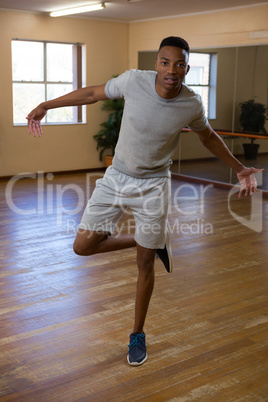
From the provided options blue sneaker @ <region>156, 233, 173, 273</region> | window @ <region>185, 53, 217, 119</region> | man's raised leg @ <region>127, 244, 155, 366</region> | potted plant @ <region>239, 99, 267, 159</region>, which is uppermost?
window @ <region>185, 53, 217, 119</region>

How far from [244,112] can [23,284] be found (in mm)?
4640

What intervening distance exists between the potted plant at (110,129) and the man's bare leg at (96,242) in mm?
5898

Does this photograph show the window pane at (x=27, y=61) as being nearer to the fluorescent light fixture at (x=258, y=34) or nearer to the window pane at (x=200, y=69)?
the window pane at (x=200, y=69)

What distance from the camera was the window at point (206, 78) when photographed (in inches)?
293

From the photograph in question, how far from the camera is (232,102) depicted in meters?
7.28

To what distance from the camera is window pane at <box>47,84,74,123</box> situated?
8.30 metres

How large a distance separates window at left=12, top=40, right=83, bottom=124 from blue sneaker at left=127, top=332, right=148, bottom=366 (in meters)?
6.14

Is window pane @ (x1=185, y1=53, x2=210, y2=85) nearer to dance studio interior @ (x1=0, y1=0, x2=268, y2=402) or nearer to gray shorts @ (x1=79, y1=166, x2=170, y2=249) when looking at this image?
dance studio interior @ (x1=0, y1=0, x2=268, y2=402)

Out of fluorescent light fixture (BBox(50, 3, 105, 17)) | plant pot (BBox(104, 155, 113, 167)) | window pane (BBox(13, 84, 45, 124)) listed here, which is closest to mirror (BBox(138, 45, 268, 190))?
plant pot (BBox(104, 155, 113, 167))

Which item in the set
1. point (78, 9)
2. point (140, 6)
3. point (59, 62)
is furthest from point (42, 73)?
point (140, 6)

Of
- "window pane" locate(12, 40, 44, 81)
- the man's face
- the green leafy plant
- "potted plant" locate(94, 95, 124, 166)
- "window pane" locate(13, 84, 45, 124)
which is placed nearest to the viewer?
the man's face

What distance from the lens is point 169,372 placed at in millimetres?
2436

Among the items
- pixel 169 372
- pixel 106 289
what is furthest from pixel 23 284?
pixel 169 372

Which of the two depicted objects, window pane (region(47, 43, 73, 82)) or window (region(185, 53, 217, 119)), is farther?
window pane (region(47, 43, 73, 82))
